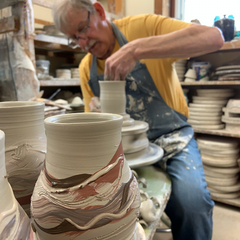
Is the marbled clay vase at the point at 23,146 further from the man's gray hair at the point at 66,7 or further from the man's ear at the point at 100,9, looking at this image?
the man's ear at the point at 100,9

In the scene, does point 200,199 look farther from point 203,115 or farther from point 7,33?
point 7,33

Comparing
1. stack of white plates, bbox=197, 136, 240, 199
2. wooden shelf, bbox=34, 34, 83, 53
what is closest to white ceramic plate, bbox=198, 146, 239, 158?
stack of white plates, bbox=197, 136, 240, 199

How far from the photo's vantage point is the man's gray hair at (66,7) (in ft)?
3.76

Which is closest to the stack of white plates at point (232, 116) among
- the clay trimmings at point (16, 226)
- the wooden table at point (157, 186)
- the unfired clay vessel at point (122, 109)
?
the wooden table at point (157, 186)

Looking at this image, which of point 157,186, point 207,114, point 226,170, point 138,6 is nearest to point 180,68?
point 207,114

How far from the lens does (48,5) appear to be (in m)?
1.76

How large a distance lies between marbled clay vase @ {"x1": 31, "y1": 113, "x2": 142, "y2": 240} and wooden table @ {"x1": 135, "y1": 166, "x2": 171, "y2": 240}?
0.95 ft

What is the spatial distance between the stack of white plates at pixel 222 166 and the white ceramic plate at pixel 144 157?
121cm

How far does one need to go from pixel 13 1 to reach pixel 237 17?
2025mm

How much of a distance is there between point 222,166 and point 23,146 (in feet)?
6.39

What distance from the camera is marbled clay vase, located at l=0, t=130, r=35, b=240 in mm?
238

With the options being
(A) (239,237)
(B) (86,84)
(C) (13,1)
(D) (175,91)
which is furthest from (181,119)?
(C) (13,1)

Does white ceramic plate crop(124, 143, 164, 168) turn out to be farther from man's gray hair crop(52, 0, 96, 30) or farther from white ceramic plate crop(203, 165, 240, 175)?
white ceramic plate crop(203, 165, 240, 175)

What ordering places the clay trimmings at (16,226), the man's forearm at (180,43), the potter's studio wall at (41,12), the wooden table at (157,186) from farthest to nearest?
the potter's studio wall at (41,12) < the man's forearm at (180,43) < the wooden table at (157,186) < the clay trimmings at (16,226)
